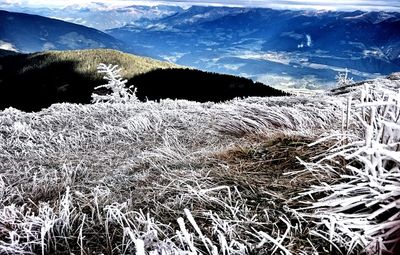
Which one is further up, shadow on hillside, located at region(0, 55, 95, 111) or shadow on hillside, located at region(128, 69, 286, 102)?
shadow on hillside, located at region(128, 69, 286, 102)

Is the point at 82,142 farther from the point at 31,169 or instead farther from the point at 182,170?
the point at 182,170

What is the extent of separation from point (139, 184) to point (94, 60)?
177326mm

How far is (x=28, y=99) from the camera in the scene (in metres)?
147

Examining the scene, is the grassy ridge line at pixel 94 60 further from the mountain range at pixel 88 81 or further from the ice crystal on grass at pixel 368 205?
the ice crystal on grass at pixel 368 205

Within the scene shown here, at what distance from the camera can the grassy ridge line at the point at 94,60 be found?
165425 millimetres

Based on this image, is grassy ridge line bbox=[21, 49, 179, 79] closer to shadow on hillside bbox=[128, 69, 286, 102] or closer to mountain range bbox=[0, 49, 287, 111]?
mountain range bbox=[0, 49, 287, 111]

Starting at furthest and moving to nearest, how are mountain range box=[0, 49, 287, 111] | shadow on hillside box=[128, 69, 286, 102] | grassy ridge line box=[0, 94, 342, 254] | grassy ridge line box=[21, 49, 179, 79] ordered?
grassy ridge line box=[21, 49, 179, 79], mountain range box=[0, 49, 287, 111], shadow on hillside box=[128, 69, 286, 102], grassy ridge line box=[0, 94, 342, 254]

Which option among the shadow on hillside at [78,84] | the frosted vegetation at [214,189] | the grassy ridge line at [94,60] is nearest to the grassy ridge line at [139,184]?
the frosted vegetation at [214,189]

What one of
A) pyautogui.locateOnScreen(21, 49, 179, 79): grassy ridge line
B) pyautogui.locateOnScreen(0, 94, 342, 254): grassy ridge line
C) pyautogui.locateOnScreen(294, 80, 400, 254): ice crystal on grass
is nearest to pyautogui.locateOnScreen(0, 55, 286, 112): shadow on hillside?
pyautogui.locateOnScreen(21, 49, 179, 79): grassy ridge line

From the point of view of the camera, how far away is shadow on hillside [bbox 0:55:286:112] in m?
120

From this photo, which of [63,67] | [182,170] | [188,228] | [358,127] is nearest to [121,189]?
[182,170]

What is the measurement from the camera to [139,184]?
338cm

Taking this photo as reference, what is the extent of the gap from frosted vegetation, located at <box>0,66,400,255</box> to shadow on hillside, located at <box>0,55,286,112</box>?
323 feet

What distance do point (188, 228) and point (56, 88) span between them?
163051 millimetres
